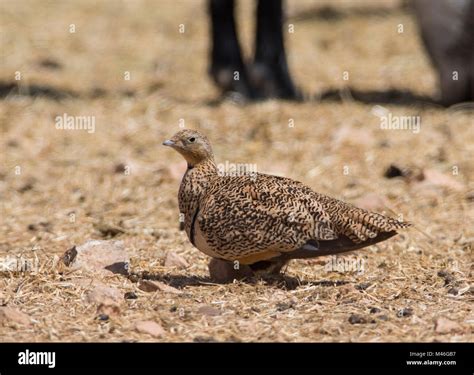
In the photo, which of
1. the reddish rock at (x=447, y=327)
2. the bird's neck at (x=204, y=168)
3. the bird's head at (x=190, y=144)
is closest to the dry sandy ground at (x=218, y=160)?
the reddish rock at (x=447, y=327)

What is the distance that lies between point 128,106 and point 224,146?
179 cm

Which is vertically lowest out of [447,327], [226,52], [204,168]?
[447,327]

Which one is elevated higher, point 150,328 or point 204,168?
point 204,168

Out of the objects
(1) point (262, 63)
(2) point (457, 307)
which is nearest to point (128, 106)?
(1) point (262, 63)

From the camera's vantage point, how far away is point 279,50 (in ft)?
35.9

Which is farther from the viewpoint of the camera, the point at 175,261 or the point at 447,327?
the point at 175,261

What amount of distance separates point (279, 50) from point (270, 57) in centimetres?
13

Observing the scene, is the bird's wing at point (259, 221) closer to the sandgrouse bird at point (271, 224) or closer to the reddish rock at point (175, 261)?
the sandgrouse bird at point (271, 224)

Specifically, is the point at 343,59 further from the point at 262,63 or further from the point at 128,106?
the point at 128,106
